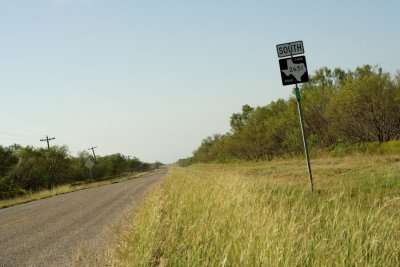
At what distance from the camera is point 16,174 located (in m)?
60.2

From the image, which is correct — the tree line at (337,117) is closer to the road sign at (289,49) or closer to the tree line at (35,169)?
the road sign at (289,49)

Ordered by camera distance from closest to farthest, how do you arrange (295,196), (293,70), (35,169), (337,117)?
1. (295,196)
2. (293,70)
3. (337,117)
4. (35,169)

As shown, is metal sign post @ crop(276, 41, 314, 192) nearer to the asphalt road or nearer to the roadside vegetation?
the roadside vegetation

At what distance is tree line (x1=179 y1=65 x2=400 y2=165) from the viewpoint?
89.5 feet

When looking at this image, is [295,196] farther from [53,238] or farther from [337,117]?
[337,117]

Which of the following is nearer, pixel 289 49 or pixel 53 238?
pixel 53 238

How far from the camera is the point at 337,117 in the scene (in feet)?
101

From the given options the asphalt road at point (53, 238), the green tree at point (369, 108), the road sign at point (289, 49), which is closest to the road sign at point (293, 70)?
the road sign at point (289, 49)

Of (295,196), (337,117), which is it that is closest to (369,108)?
(337,117)

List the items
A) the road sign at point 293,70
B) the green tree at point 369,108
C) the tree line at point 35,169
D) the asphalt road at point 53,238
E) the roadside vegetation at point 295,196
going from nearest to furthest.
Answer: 1. the roadside vegetation at point 295,196
2. the asphalt road at point 53,238
3. the road sign at point 293,70
4. the green tree at point 369,108
5. the tree line at point 35,169

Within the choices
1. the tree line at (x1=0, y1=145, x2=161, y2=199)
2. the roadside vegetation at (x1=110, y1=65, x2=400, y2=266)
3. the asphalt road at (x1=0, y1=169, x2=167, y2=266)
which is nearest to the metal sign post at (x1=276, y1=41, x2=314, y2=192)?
the roadside vegetation at (x1=110, y1=65, x2=400, y2=266)

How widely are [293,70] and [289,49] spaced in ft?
1.66

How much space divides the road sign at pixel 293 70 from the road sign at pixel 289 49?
0.39 feet

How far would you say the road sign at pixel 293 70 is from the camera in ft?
30.2
